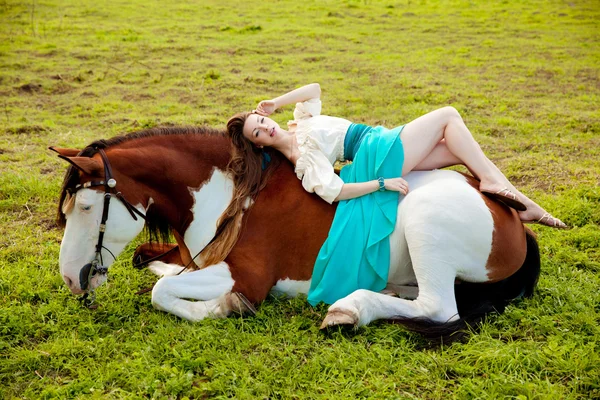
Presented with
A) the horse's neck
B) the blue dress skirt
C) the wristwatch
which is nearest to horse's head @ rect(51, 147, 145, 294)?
the horse's neck

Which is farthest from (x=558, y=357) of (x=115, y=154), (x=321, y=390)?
(x=115, y=154)

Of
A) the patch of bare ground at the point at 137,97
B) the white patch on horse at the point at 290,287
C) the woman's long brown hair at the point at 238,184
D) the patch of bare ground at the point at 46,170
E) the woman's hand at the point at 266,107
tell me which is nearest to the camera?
the woman's long brown hair at the point at 238,184

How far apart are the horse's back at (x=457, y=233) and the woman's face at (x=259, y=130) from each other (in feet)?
3.63

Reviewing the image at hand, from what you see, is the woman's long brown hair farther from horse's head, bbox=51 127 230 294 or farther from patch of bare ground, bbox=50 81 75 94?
patch of bare ground, bbox=50 81 75 94

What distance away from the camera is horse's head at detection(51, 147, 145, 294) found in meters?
3.67

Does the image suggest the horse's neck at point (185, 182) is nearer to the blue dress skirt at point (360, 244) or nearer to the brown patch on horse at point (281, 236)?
the brown patch on horse at point (281, 236)

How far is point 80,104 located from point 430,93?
6.38m

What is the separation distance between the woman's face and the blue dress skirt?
2.44 feet

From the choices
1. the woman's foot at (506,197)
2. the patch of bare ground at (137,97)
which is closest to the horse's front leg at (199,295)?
the woman's foot at (506,197)

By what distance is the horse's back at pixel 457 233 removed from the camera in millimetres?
3770

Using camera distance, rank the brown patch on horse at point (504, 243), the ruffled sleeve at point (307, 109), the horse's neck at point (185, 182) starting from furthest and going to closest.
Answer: the ruffled sleeve at point (307, 109) → the horse's neck at point (185, 182) → the brown patch on horse at point (504, 243)

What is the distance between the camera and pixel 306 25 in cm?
1675

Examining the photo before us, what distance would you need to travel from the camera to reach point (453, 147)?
13.7ft

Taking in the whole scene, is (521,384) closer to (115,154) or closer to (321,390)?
(321,390)
